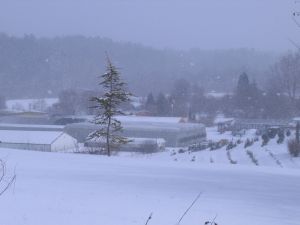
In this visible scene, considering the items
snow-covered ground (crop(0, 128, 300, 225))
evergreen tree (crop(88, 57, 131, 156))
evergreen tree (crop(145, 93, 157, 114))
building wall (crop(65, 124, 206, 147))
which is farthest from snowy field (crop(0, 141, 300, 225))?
evergreen tree (crop(145, 93, 157, 114))

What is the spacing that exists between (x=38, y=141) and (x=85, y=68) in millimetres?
58031

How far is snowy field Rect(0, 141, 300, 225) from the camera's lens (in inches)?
271

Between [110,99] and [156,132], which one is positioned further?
[156,132]

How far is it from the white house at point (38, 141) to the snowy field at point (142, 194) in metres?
13.3

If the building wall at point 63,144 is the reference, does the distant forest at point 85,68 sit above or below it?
above

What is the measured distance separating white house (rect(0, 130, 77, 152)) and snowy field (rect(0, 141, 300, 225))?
1326cm

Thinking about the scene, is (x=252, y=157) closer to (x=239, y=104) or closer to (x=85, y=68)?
(x=239, y=104)

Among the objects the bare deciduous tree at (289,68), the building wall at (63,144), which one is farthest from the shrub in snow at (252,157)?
the building wall at (63,144)

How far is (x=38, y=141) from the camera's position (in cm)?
2639

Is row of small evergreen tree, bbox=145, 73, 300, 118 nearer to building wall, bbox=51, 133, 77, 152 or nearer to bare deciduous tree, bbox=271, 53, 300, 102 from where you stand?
building wall, bbox=51, 133, 77, 152

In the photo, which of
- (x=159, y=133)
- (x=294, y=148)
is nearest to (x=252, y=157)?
(x=294, y=148)

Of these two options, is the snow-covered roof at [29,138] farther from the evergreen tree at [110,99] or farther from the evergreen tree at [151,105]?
the evergreen tree at [151,105]

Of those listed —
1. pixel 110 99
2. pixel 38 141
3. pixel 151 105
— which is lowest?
pixel 38 141

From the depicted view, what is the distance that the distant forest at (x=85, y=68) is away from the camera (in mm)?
82812
